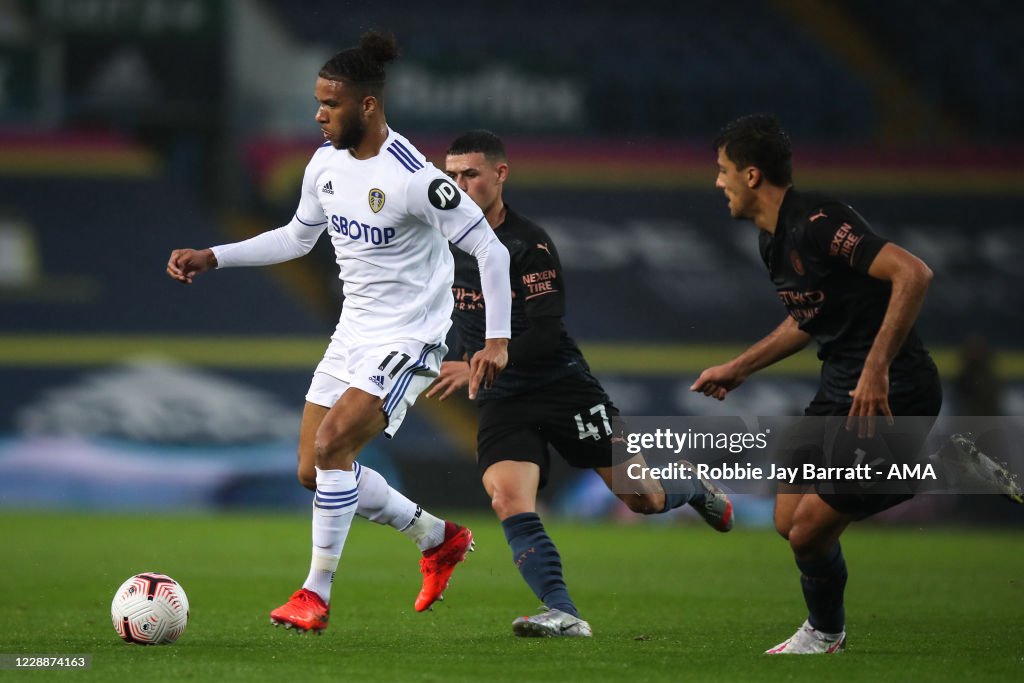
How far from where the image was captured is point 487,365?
20.2ft

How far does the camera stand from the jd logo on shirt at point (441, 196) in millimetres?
6277

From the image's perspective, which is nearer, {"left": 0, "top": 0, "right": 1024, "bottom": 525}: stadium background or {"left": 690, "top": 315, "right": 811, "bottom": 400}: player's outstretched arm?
{"left": 690, "top": 315, "right": 811, "bottom": 400}: player's outstretched arm

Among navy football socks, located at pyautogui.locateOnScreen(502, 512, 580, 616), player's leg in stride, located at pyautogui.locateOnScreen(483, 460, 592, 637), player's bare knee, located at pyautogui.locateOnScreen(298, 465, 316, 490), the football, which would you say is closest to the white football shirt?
player's bare knee, located at pyautogui.locateOnScreen(298, 465, 316, 490)

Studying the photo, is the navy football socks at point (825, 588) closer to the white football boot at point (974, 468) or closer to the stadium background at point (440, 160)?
the white football boot at point (974, 468)

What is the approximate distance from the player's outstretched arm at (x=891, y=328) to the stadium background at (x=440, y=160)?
13343mm

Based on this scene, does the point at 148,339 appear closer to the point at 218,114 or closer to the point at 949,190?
the point at 218,114

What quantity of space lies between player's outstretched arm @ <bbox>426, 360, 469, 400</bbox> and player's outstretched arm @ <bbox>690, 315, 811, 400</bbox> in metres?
0.98

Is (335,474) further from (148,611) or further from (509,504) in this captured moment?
(148,611)

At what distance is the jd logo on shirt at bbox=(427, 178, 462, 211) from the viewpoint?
6.28 metres

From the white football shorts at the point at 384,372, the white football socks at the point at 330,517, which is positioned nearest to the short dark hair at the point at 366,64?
the white football shorts at the point at 384,372

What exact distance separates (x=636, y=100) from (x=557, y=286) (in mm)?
14888

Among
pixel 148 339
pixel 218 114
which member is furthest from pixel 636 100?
pixel 148 339

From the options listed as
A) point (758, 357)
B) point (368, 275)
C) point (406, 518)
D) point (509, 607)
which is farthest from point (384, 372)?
point (509, 607)

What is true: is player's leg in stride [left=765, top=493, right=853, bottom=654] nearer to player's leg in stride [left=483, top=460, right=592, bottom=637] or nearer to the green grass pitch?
the green grass pitch
